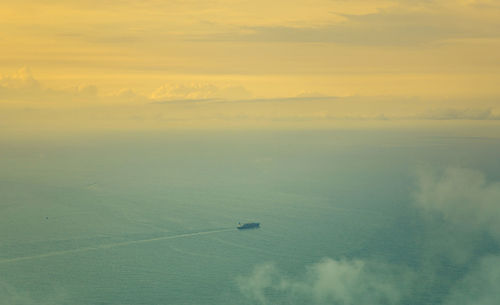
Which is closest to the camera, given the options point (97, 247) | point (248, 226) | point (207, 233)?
Answer: point (97, 247)

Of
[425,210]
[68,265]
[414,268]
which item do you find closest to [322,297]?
[414,268]

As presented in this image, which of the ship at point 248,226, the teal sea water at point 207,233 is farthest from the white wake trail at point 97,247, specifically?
the ship at point 248,226

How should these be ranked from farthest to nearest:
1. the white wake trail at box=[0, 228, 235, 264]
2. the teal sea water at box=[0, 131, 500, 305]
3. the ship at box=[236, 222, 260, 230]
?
the ship at box=[236, 222, 260, 230] → the white wake trail at box=[0, 228, 235, 264] → the teal sea water at box=[0, 131, 500, 305]

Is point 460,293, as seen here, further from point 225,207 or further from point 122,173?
point 122,173

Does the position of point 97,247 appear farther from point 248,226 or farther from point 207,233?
point 248,226

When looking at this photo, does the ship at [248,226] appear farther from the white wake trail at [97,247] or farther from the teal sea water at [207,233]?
the white wake trail at [97,247]

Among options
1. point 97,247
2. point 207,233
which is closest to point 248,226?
point 207,233

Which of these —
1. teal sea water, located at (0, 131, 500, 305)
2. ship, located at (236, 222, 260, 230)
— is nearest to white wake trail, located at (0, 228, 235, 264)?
teal sea water, located at (0, 131, 500, 305)

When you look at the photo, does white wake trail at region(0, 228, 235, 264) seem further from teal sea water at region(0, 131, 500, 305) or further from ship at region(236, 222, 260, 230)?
ship at region(236, 222, 260, 230)
